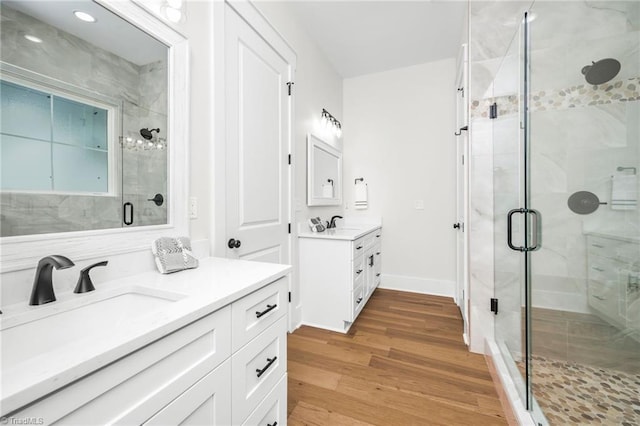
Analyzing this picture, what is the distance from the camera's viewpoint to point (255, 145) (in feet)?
6.12

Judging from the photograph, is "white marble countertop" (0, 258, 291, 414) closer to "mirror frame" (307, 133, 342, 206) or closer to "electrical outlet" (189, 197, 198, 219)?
"electrical outlet" (189, 197, 198, 219)

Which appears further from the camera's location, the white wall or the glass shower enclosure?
the white wall

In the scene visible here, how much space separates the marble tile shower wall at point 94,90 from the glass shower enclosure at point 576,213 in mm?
2023

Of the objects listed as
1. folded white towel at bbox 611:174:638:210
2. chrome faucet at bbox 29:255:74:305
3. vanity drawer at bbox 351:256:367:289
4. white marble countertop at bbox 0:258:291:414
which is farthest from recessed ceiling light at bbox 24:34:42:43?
folded white towel at bbox 611:174:638:210

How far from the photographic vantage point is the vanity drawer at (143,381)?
0.47 metres

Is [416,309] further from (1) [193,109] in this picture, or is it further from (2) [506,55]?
(1) [193,109]

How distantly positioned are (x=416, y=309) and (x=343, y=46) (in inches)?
118

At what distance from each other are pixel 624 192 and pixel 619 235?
21cm

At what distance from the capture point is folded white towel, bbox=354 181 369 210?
3516 mm

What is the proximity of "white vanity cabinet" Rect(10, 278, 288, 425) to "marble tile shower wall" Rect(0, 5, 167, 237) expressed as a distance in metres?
0.61

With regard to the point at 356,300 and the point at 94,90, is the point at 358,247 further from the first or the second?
the point at 94,90

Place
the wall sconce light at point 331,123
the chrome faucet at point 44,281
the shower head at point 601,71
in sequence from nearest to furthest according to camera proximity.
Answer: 1. the chrome faucet at point 44,281
2. the shower head at point 601,71
3. the wall sconce light at point 331,123

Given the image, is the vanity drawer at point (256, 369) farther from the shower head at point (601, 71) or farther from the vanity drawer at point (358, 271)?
the shower head at point (601, 71)

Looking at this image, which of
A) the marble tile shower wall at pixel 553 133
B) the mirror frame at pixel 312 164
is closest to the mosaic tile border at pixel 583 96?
the marble tile shower wall at pixel 553 133
